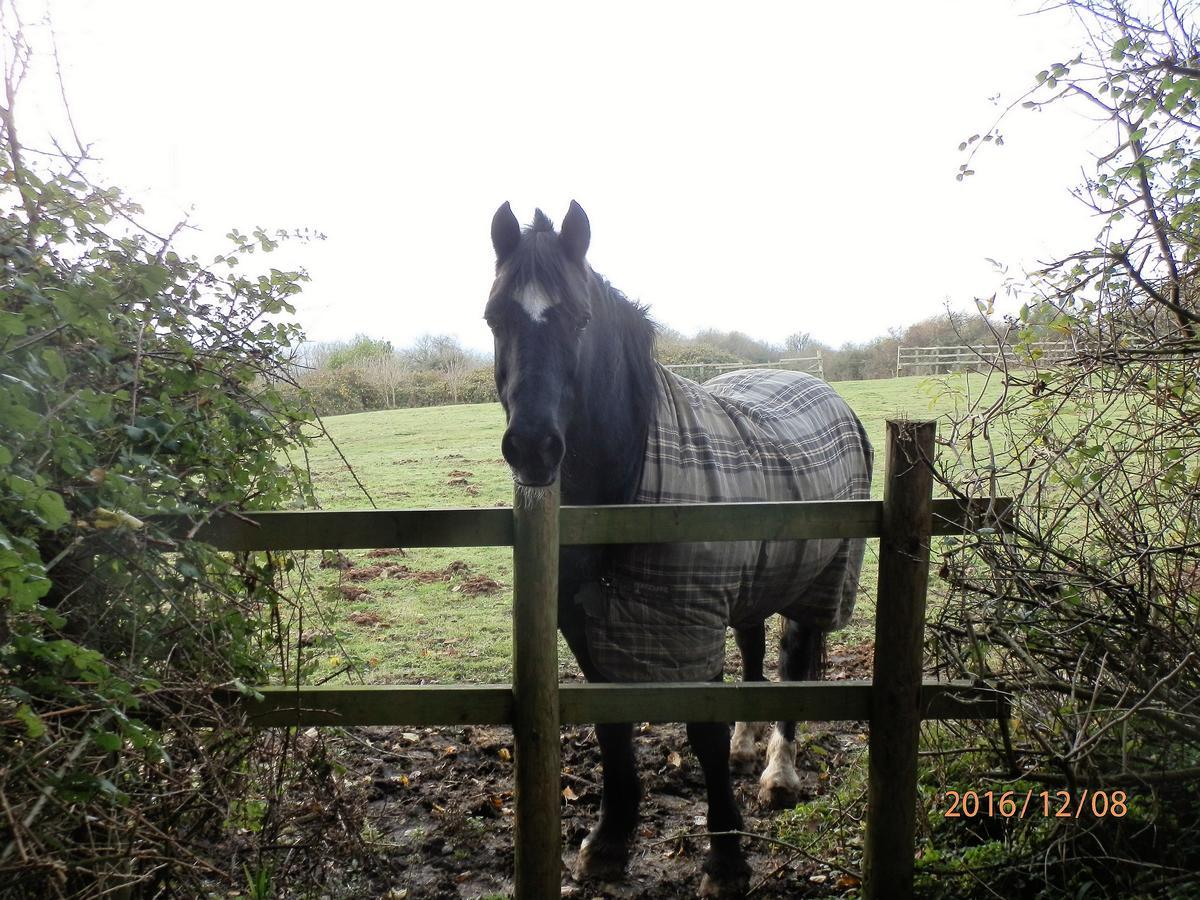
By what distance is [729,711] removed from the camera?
2520mm

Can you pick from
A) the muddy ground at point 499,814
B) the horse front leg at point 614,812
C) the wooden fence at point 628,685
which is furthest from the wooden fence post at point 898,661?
the horse front leg at point 614,812

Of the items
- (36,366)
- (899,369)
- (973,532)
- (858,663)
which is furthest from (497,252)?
(899,369)

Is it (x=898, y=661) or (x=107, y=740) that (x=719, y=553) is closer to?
(x=898, y=661)

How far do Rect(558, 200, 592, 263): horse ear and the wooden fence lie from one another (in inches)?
42.0

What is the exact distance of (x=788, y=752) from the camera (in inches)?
144

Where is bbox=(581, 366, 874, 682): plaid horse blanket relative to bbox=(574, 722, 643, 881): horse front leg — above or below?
above

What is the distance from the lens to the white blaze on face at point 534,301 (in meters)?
2.63

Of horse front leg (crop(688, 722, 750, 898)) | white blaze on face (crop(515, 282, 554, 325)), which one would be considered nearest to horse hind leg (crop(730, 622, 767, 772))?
horse front leg (crop(688, 722, 750, 898))

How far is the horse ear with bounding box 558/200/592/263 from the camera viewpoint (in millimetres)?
2930

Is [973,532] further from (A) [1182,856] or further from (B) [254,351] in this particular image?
(B) [254,351]

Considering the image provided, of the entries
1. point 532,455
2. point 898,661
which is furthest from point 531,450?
point 898,661

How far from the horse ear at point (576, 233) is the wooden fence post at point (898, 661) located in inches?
50.2

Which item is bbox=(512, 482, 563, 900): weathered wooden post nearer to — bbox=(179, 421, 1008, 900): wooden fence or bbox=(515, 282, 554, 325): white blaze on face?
bbox=(179, 421, 1008, 900): wooden fence

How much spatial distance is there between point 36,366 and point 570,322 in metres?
1.56
